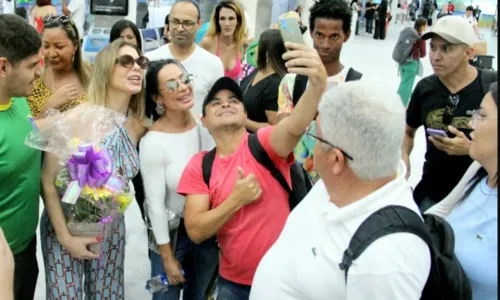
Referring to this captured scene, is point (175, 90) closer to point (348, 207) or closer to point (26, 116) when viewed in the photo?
point (26, 116)

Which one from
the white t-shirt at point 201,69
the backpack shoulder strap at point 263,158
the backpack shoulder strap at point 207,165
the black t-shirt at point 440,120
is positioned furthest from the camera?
the white t-shirt at point 201,69

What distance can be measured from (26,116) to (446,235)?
1.66m

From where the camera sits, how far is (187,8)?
392 cm

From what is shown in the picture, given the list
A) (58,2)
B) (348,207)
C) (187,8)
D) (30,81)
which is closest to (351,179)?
(348,207)

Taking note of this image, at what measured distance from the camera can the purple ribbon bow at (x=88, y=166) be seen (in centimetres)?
205

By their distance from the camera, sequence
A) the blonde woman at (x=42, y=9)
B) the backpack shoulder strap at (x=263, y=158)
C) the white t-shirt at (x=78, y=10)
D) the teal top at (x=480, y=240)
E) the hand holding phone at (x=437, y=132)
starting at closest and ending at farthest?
1. the teal top at (x=480, y=240)
2. the backpack shoulder strap at (x=263, y=158)
3. the hand holding phone at (x=437, y=132)
4. the blonde woman at (x=42, y=9)
5. the white t-shirt at (x=78, y=10)

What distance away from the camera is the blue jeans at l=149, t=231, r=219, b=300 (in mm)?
2441

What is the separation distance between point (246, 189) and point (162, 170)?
23.2 inches

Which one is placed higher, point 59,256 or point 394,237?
point 394,237

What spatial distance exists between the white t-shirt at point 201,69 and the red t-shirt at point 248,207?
1.49 m

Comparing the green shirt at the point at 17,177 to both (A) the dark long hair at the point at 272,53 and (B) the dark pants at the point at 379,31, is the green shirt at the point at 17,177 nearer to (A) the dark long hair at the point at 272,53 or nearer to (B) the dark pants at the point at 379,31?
(A) the dark long hair at the point at 272,53

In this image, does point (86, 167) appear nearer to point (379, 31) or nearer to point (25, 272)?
point (25, 272)

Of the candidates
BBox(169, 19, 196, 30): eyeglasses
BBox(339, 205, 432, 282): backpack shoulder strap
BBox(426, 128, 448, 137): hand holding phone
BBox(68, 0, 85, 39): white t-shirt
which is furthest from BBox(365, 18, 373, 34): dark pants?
BBox(339, 205, 432, 282): backpack shoulder strap

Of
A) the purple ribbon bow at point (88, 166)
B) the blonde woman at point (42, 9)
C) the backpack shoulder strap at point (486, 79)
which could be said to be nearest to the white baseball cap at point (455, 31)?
the backpack shoulder strap at point (486, 79)
